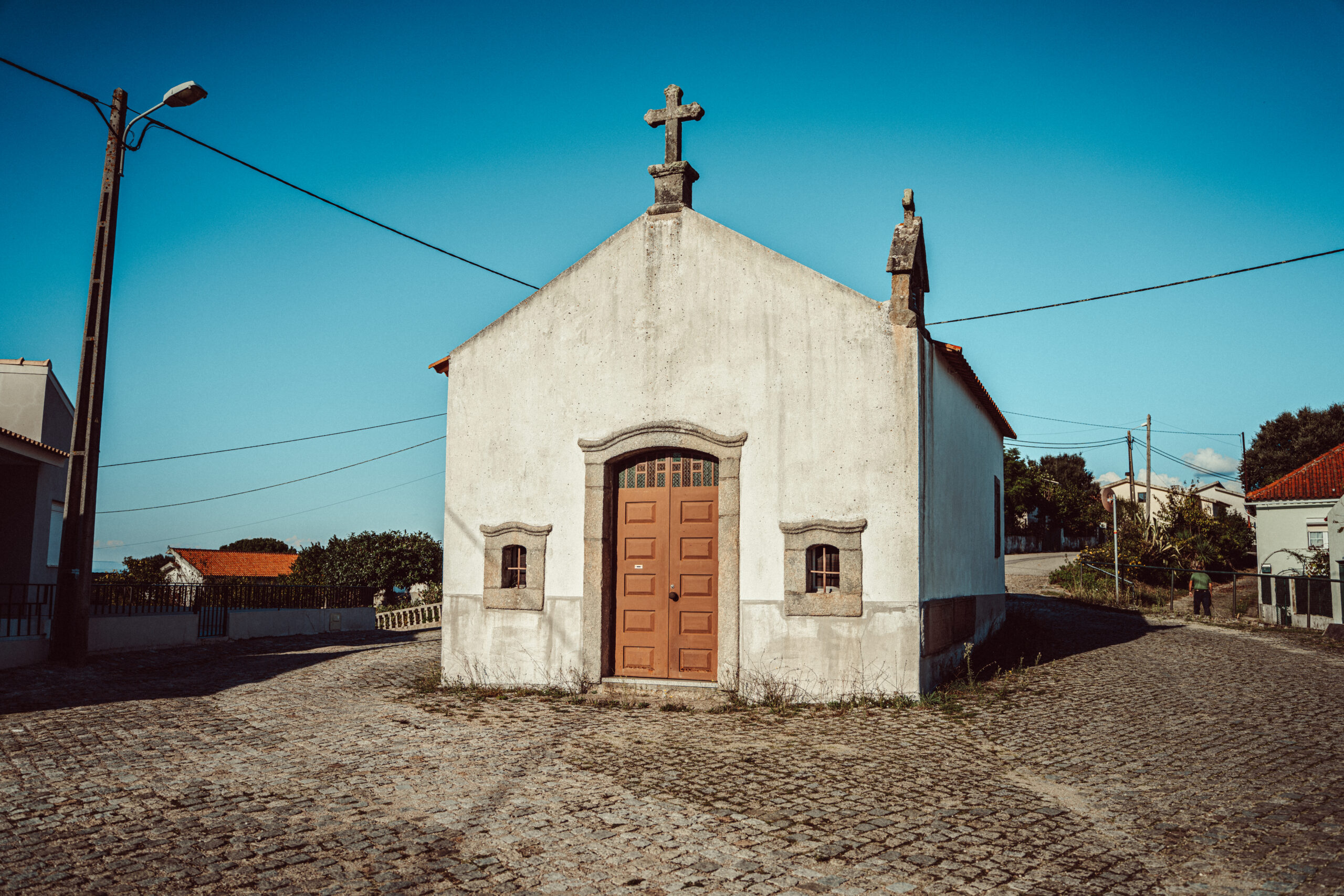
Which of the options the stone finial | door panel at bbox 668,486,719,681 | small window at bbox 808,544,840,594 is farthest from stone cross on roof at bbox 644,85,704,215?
small window at bbox 808,544,840,594

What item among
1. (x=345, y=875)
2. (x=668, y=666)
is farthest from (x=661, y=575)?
(x=345, y=875)

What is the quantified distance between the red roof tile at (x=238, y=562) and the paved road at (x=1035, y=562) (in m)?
45.4

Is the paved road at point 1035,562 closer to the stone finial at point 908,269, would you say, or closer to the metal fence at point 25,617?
the stone finial at point 908,269

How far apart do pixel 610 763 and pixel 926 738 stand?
9.49 ft

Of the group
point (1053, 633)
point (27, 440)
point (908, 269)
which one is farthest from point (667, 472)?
point (27, 440)

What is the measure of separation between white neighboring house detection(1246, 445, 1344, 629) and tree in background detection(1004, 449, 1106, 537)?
32.4 m

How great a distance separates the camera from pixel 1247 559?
119ft

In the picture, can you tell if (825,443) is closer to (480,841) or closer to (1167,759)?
(1167,759)

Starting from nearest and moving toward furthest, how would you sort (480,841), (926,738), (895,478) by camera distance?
(480,841) < (926,738) < (895,478)

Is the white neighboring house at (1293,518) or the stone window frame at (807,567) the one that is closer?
the stone window frame at (807,567)

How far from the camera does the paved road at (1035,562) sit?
Result: 38.4 m

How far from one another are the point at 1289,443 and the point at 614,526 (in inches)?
2052

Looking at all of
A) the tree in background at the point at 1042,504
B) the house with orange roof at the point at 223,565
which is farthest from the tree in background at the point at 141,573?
the tree in background at the point at 1042,504

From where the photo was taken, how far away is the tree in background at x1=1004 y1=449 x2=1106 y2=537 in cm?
5872
